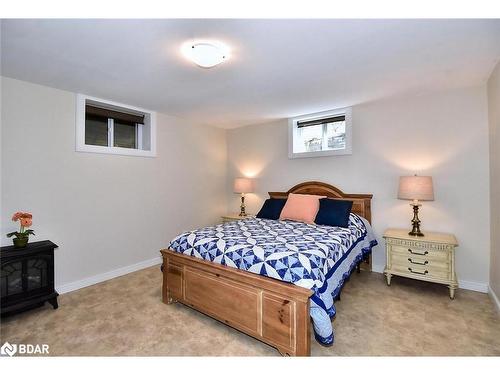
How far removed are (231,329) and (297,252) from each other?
884 millimetres

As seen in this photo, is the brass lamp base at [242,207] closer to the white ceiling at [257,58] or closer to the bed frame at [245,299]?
the white ceiling at [257,58]

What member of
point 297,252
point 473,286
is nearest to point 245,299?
point 297,252

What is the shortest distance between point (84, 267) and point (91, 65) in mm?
2303

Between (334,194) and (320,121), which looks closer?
(334,194)

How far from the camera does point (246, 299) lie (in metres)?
1.87

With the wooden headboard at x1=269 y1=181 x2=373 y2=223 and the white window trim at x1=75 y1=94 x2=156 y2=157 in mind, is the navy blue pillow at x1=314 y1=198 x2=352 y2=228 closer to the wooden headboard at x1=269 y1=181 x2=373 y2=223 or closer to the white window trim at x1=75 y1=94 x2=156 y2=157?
the wooden headboard at x1=269 y1=181 x2=373 y2=223

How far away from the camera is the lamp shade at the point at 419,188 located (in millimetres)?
2658

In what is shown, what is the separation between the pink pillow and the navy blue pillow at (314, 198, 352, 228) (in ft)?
0.25

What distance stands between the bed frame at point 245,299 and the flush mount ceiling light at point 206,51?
1.68 meters

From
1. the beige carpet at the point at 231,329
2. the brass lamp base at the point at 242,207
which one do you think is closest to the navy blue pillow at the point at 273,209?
the brass lamp base at the point at 242,207

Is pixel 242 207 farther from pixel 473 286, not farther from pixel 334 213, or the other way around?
pixel 473 286

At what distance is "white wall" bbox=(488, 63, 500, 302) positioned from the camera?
2.30 m
